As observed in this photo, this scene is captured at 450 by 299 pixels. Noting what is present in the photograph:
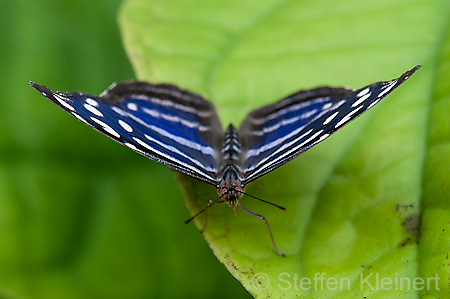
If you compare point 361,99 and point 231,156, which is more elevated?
point 361,99

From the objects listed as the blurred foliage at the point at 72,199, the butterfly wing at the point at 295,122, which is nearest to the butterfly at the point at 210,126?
the butterfly wing at the point at 295,122

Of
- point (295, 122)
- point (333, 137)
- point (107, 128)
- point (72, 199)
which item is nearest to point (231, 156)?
point (295, 122)

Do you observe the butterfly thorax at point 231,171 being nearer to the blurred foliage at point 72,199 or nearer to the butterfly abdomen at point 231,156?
the butterfly abdomen at point 231,156

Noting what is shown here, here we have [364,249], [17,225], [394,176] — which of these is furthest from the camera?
[17,225]

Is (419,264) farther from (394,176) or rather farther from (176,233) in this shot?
(176,233)

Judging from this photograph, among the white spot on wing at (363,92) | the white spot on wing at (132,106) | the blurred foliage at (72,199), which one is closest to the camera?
the white spot on wing at (363,92)

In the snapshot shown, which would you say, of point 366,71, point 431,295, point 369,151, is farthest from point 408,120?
point 431,295

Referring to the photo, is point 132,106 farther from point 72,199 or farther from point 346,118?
point 346,118
